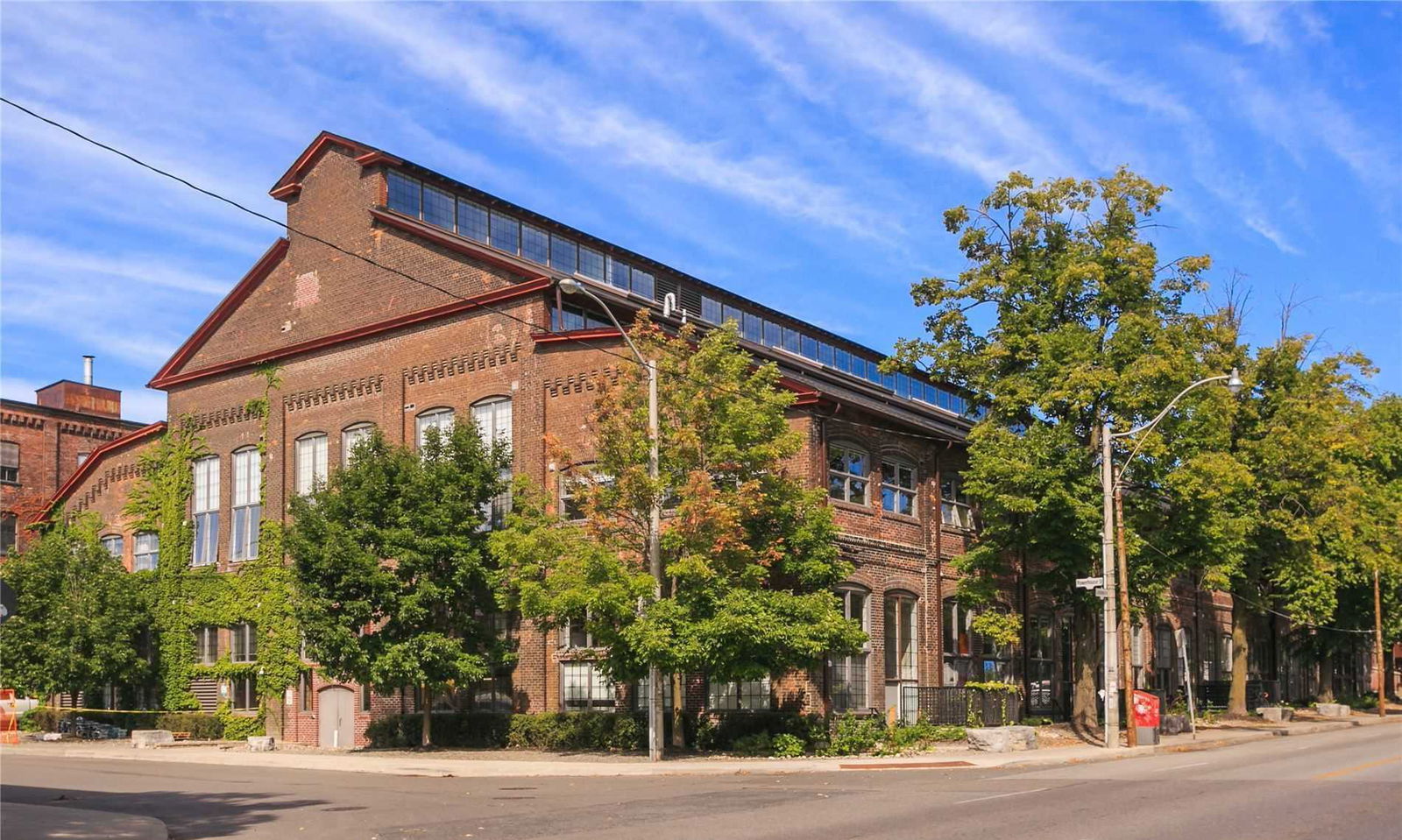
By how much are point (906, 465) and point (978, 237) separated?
6.77 metres

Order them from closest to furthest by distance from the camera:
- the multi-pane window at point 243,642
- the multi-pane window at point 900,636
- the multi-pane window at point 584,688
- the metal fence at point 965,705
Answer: the multi-pane window at point 584,688 → the metal fence at point 965,705 → the multi-pane window at point 900,636 → the multi-pane window at point 243,642

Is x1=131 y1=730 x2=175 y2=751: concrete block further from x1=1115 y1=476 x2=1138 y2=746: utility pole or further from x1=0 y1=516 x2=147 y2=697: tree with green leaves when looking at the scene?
x1=1115 y1=476 x2=1138 y2=746: utility pole

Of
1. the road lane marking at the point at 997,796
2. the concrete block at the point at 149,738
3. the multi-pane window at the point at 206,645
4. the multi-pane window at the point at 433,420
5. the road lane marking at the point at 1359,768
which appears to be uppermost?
the multi-pane window at the point at 433,420

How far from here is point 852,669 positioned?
33719mm

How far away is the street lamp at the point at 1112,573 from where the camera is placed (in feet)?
101

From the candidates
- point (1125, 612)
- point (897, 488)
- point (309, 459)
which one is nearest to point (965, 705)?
point (1125, 612)

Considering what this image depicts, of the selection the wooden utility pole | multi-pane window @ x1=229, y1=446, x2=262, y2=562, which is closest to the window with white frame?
multi-pane window @ x1=229, y1=446, x2=262, y2=562

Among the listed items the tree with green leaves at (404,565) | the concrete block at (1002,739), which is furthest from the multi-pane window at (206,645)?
the concrete block at (1002,739)

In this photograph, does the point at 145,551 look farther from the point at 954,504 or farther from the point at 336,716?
the point at 954,504

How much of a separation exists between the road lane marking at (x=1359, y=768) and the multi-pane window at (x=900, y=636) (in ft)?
40.8

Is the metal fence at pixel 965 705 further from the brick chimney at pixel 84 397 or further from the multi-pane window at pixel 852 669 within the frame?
the brick chimney at pixel 84 397

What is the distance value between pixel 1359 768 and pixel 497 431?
890 inches

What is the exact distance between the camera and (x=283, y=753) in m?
35.6

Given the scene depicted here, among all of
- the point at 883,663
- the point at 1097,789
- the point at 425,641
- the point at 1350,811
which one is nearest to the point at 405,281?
the point at 425,641
